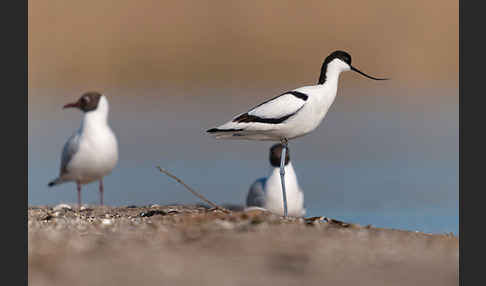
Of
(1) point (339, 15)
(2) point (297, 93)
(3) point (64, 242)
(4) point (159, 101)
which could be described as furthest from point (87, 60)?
(3) point (64, 242)

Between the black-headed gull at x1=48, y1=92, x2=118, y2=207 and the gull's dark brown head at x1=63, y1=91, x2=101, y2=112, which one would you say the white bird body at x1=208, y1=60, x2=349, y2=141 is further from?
the gull's dark brown head at x1=63, y1=91, x2=101, y2=112

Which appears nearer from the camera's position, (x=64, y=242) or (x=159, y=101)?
(x=64, y=242)

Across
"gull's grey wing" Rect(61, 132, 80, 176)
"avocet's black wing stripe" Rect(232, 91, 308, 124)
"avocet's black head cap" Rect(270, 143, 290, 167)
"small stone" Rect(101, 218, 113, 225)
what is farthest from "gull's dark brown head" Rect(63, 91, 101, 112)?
"small stone" Rect(101, 218, 113, 225)

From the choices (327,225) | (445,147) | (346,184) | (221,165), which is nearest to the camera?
(327,225)

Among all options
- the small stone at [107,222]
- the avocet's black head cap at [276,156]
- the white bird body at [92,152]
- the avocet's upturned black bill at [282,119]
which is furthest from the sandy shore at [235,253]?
the avocet's black head cap at [276,156]

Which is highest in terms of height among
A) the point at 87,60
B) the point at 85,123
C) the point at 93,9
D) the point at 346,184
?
the point at 93,9

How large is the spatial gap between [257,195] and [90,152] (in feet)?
7.27

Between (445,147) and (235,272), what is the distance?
11.9 metres

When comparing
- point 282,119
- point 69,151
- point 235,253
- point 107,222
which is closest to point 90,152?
point 69,151

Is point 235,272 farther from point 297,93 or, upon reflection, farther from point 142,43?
point 142,43

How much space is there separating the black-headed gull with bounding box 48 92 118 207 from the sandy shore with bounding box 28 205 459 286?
15.8ft

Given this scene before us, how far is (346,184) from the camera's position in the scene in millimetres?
12703

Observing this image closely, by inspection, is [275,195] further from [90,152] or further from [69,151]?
[69,151]

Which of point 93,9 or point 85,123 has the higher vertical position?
point 93,9
